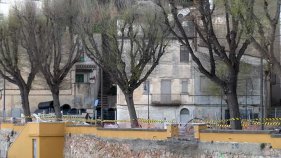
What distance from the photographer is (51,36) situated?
4444 centimetres

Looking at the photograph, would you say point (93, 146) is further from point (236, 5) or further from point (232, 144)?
point (236, 5)

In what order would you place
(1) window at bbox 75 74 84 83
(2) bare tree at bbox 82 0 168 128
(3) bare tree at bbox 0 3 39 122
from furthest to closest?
(1) window at bbox 75 74 84 83 < (3) bare tree at bbox 0 3 39 122 < (2) bare tree at bbox 82 0 168 128

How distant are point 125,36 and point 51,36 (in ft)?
22.4

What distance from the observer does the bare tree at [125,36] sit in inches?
1522

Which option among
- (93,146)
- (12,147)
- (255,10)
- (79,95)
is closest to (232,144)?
(255,10)

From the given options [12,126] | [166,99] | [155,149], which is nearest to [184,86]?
[166,99]

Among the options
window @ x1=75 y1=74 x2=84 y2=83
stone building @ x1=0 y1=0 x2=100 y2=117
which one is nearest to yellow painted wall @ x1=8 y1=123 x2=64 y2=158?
stone building @ x1=0 y1=0 x2=100 y2=117

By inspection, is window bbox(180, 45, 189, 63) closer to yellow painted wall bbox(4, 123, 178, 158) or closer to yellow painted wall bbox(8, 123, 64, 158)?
yellow painted wall bbox(4, 123, 178, 158)

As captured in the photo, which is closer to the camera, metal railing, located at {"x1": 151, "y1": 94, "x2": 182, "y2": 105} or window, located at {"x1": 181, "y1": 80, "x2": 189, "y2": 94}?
metal railing, located at {"x1": 151, "y1": 94, "x2": 182, "y2": 105}

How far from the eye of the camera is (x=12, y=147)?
1807 inches

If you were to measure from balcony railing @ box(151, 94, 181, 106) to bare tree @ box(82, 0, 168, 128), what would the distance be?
2201 centimetres

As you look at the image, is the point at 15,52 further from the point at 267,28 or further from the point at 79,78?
the point at 267,28

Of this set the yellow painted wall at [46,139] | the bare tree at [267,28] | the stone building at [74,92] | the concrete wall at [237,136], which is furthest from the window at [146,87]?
the bare tree at [267,28]

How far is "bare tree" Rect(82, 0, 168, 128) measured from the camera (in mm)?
38656
